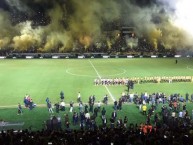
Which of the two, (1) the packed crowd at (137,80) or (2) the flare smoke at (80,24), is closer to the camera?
(1) the packed crowd at (137,80)

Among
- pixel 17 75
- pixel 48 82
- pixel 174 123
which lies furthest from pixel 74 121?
pixel 17 75

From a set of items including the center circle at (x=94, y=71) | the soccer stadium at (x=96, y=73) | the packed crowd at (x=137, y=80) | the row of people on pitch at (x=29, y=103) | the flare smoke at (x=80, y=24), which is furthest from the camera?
the flare smoke at (x=80, y=24)

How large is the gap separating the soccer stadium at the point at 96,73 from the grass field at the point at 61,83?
0.12 metres

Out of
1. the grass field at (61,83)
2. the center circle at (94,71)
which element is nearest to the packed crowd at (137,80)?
the grass field at (61,83)

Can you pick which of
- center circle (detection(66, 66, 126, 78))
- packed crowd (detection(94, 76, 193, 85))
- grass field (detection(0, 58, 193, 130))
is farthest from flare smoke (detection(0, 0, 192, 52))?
packed crowd (detection(94, 76, 193, 85))

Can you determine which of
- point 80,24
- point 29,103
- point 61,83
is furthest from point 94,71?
point 80,24

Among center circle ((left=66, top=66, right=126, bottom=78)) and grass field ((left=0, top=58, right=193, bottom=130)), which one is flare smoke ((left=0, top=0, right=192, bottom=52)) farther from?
center circle ((left=66, top=66, right=126, bottom=78))

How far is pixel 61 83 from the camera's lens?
1849 inches

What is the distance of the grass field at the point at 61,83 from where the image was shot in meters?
36.8

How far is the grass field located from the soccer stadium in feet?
0.41

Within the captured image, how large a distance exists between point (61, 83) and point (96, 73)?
9.63 meters

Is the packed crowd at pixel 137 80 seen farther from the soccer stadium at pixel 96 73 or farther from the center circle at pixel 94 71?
the center circle at pixel 94 71

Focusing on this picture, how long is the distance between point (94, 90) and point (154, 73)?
52.9 feet

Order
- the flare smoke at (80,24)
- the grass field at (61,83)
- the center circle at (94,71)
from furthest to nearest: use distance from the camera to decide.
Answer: the flare smoke at (80,24), the center circle at (94,71), the grass field at (61,83)
